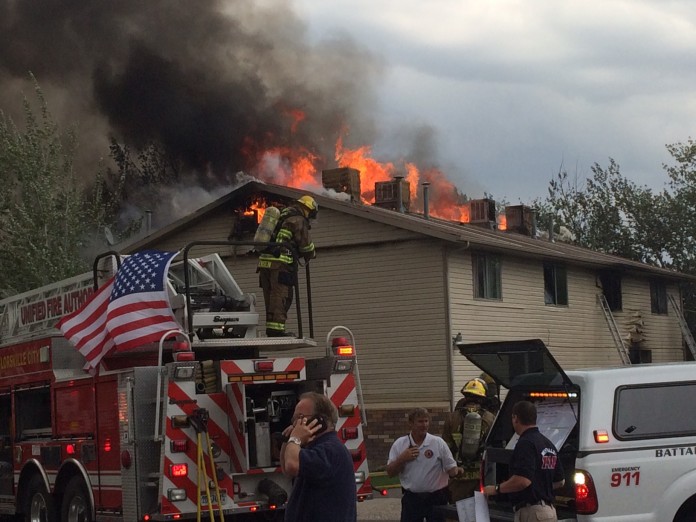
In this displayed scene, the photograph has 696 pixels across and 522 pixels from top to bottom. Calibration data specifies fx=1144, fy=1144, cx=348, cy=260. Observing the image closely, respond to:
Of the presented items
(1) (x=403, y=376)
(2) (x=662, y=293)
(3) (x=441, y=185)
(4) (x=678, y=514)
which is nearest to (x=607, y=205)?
(3) (x=441, y=185)

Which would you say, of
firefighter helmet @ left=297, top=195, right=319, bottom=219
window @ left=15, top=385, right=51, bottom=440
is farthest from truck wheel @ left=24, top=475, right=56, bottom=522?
firefighter helmet @ left=297, top=195, right=319, bottom=219

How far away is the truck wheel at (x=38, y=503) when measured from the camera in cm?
1157

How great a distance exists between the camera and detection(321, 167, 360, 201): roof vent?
2714cm

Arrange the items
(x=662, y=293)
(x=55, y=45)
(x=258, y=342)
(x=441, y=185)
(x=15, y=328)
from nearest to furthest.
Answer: (x=258, y=342), (x=15, y=328), (x=662, y=293), (x=55, y=45), (x=441, y=185)

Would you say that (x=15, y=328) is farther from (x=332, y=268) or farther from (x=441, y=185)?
(x=441, y=185)

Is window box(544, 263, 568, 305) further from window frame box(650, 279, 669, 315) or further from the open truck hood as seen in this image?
the open truck hood

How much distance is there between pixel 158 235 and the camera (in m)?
26.3

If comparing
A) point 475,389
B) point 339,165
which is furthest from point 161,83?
point 475,389

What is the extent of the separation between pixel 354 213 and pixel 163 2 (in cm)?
1813

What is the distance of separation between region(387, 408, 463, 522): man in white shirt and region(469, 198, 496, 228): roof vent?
24.2 metres

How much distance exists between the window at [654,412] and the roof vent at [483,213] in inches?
983

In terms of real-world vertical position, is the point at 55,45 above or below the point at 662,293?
above

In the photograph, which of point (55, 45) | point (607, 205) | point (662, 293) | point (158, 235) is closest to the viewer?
point (158, 235)

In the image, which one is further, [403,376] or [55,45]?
[55,45]
